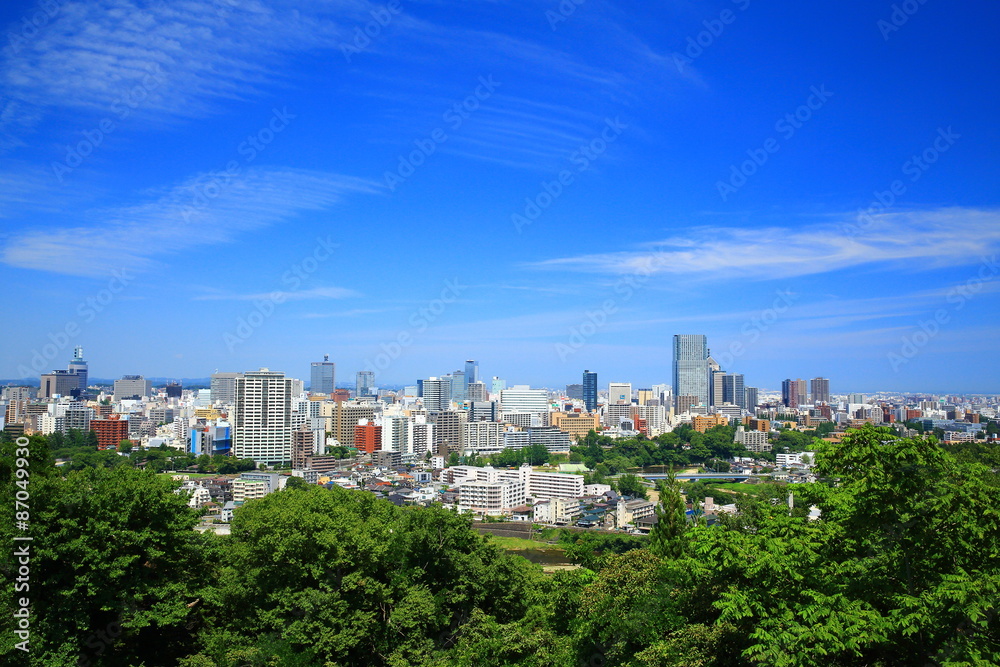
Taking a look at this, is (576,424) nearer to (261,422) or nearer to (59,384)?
(261,422)

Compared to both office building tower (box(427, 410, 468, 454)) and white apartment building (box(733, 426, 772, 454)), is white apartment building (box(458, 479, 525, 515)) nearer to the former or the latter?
office building tower (box(427, 410, 468, 454))

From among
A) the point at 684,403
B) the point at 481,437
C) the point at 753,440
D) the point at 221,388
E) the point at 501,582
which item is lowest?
the point at 481,437

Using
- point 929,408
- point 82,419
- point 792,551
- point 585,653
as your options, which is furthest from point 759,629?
point 929,408

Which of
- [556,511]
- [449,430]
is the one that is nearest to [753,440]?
[449,430]

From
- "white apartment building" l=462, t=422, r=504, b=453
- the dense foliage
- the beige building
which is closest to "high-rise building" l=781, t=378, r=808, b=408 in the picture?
the beige building

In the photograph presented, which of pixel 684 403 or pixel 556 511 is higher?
pixel 684 403

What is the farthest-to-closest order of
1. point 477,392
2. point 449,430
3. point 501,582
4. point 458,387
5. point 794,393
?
point 794,393, point 458,387, point 477,392, point 449,430, point 501,582
